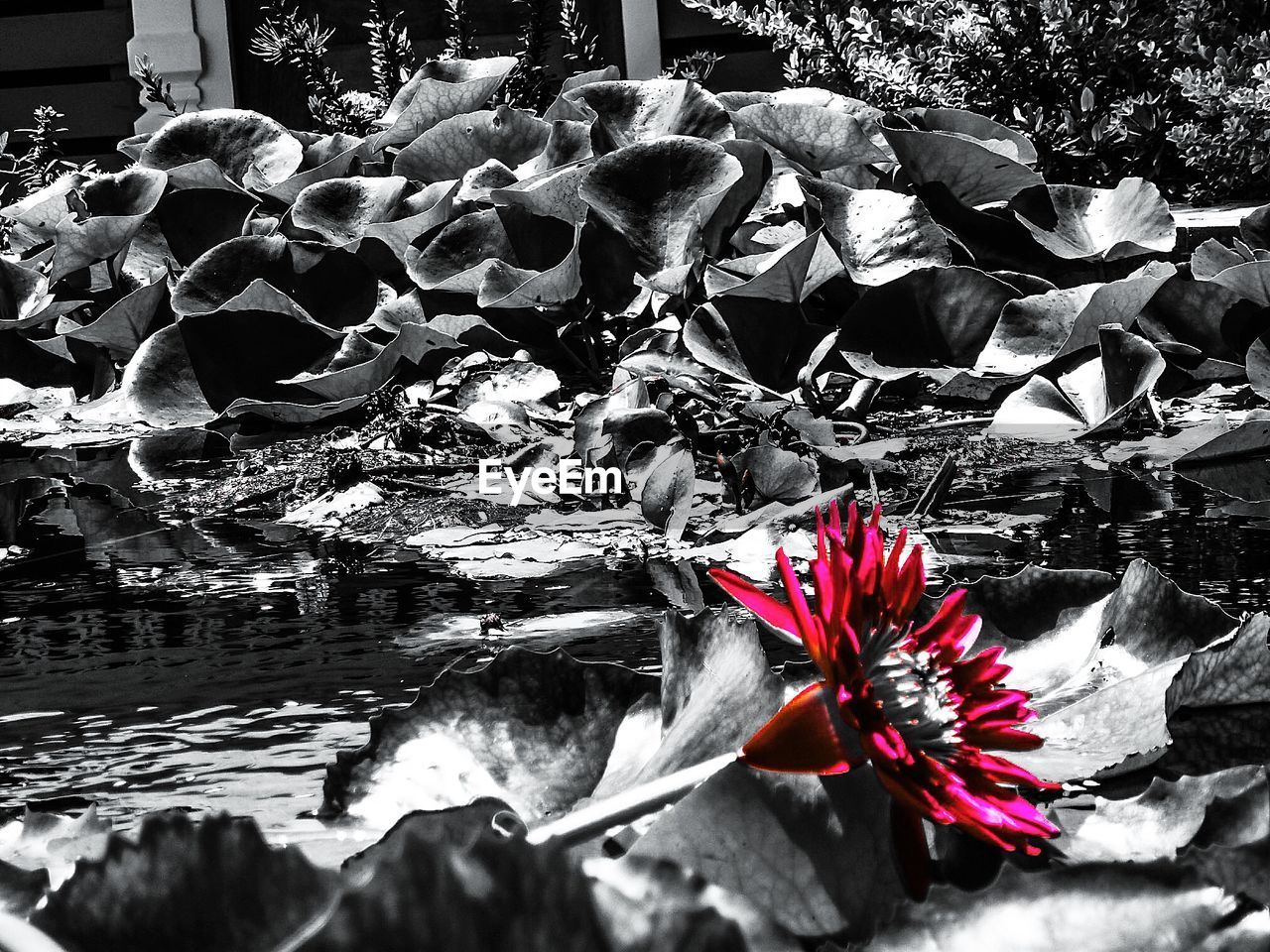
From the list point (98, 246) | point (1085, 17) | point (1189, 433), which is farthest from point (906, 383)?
point (1085, 17)

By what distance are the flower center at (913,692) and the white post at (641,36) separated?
228 inches

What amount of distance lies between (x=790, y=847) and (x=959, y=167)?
4.06 feet

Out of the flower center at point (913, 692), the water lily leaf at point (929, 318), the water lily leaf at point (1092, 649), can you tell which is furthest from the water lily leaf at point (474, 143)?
the flower center at point (913, 692)

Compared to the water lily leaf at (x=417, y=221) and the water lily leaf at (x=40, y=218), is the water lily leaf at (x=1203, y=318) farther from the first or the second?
the water lily leaf at (x=40, y=218)

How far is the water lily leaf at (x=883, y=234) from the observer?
1.37 m

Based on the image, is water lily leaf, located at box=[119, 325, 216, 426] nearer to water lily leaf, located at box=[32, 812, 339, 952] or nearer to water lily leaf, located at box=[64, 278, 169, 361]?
water lily leaf, located at box=[64, 278, 169, 361]

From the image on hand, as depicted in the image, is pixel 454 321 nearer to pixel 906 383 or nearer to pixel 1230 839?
pixel 906 383

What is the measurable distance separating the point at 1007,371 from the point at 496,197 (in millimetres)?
518

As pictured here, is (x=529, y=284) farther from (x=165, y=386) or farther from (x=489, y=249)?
(x=165, y=386)

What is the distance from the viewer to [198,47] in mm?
→ 6469

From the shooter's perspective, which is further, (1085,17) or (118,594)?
(1085,17)

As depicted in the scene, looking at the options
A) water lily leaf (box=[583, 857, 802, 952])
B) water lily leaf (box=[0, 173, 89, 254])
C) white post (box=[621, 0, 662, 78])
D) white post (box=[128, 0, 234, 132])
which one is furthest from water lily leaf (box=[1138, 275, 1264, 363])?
white post (box=[128, 0, 234, 132])
